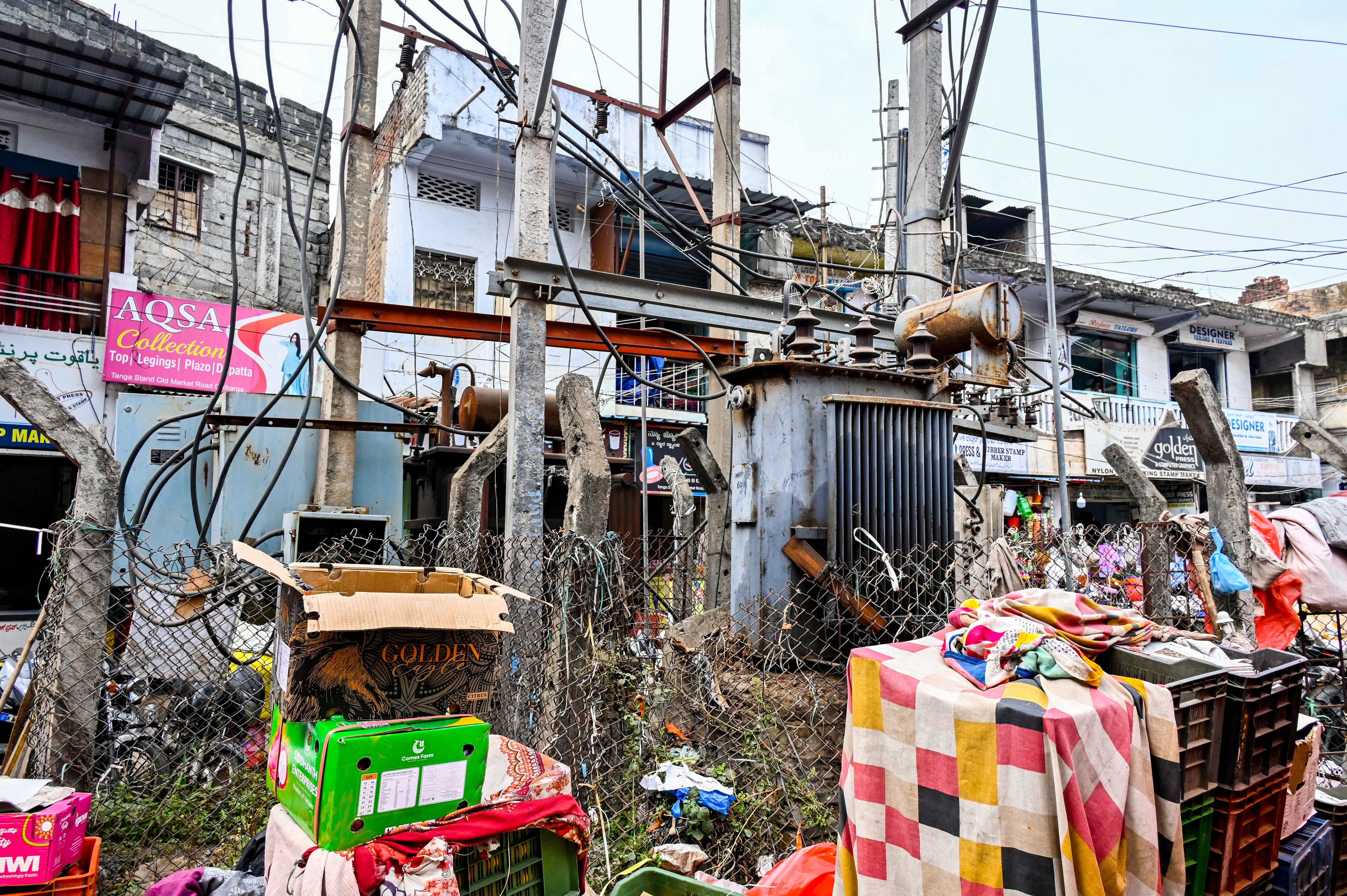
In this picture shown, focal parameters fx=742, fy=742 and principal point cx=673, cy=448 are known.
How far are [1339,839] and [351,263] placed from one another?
414 inches

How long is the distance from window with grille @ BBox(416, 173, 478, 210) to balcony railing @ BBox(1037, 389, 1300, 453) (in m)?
13.2

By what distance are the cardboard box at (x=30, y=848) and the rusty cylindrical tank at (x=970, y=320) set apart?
17.6 ft

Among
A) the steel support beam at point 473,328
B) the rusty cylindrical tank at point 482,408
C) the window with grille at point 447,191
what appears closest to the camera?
the steel support beam at point 473,328

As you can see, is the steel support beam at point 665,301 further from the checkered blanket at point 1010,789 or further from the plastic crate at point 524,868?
the checkered blanket at point 1010,789

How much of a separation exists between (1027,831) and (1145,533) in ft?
13.8

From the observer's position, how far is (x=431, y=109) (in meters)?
14.2

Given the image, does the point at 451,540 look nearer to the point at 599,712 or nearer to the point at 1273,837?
the point at 599,712

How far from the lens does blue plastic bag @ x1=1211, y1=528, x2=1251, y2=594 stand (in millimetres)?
5320

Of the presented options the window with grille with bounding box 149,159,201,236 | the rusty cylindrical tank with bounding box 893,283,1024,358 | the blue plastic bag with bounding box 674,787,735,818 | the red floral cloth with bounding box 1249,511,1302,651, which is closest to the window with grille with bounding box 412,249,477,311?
the window with grille with bounding box 149,159,201,236

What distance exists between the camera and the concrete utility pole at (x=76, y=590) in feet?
11.6

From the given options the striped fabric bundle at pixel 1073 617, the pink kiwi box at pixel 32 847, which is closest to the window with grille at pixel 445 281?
the pink kiwi box at pixel 32 847

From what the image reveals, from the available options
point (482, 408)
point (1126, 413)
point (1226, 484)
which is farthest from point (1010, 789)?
point (1126, 413)

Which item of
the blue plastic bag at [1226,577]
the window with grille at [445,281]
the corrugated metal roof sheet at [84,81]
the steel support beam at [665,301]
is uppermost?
the corrugated metal roof sheet at [84,81]

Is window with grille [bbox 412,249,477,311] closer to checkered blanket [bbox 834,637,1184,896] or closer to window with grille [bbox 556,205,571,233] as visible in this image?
window with grille [bbox 556,205,571,233]
